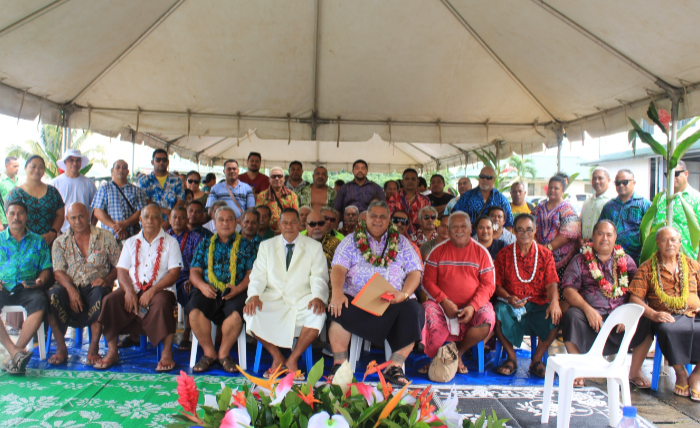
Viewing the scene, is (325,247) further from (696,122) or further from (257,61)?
(696,122)

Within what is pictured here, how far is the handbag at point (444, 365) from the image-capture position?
12.5 ft

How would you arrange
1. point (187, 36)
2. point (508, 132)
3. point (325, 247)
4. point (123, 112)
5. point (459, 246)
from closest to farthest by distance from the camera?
point (459, 246), point (325, 247), point (187, 36), point (123, 112), point (508, 132)

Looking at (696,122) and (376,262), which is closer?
(376,262)

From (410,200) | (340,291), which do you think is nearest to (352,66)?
(410,200)

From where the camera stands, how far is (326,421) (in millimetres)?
1230

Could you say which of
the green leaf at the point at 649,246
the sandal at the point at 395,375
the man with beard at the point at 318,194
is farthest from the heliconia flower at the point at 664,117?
the man with beard at the point at 318,194

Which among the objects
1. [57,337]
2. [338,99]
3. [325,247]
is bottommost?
[57,337]

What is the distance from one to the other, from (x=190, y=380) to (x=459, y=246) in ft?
11.1

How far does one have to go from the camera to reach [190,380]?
1252mm

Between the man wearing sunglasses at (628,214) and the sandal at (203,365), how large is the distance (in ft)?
13.2

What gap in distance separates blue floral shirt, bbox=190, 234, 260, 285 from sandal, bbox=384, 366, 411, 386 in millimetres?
1575

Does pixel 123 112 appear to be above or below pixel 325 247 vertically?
above

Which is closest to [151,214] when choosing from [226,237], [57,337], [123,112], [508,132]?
[226,237]

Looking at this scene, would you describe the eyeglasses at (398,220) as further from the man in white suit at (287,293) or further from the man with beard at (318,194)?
the man with beard at (318,194)
